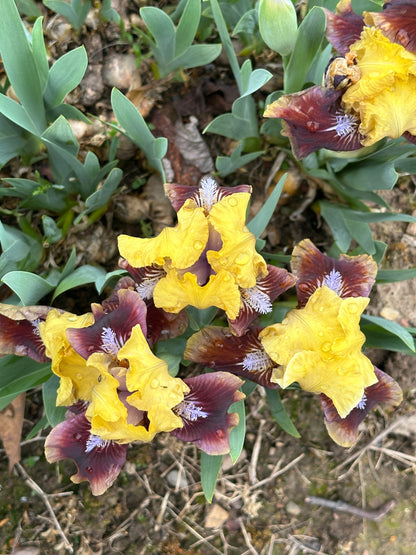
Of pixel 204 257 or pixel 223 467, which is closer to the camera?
pixel 204 257

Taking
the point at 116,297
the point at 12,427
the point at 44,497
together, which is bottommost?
the point at 44,497

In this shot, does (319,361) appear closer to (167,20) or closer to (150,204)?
(150,204)

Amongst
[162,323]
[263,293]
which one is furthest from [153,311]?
[263,293]

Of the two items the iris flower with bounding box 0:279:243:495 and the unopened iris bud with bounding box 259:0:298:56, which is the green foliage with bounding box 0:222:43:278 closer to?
the iris flower with bounding box 0:279:243:495

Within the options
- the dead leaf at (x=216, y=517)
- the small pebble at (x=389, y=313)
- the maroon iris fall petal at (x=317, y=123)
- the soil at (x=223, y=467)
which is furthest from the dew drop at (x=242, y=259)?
the dead leaf at (x=216, y=517)

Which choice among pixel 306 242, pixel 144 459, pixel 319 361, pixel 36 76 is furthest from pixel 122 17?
pixel 144 459

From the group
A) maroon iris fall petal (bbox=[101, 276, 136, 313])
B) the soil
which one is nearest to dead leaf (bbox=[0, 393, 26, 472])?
the soil

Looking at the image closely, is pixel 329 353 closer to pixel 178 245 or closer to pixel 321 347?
pixel 321 347
